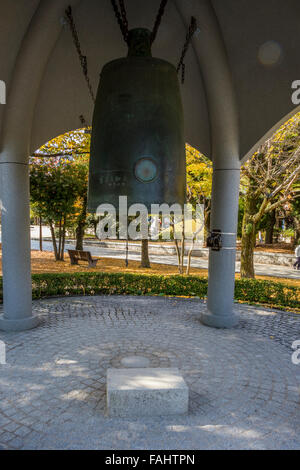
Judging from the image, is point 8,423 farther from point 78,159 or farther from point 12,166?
point 78,159

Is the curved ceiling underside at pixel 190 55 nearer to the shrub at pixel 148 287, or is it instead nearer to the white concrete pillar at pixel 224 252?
the white concrete pillar at pixel 224 252

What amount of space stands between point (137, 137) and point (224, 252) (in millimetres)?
4592

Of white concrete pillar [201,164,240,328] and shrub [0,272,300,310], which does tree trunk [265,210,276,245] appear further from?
white concrete pillar [201,164,240,328]

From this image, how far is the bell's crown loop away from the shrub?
24.3ft

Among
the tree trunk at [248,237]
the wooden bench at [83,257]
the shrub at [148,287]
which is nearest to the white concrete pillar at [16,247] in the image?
the shrub at [148,287]

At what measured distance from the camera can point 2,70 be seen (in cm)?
555

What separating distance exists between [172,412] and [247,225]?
11.2m

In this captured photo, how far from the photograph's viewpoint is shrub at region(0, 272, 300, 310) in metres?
8.87

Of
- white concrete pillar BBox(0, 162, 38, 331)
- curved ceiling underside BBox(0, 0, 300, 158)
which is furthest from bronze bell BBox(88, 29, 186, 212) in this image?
white concrete pillar BBox(0, 162, 38, 331)

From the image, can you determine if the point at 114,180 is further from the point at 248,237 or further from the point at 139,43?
the point at 248,237

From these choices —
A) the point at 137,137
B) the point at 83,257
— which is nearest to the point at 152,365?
the point at 137,137

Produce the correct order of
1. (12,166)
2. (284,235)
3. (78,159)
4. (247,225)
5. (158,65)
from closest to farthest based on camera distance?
(158,65) → (12,166) → (247,225) → (78,159) → (284,235)
